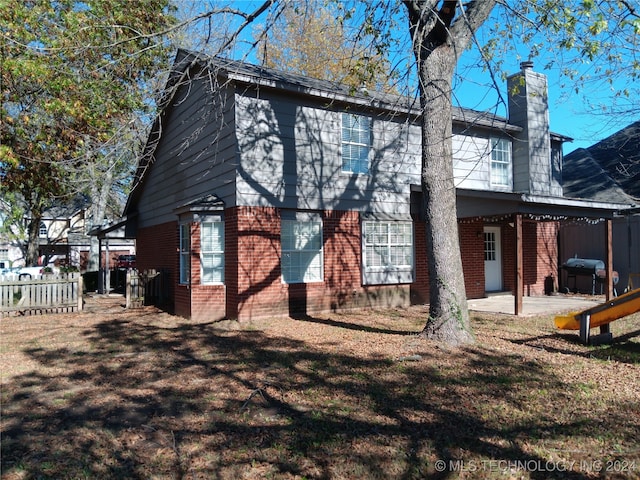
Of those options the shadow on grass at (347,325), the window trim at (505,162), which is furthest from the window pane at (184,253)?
the window trim at (505,162)

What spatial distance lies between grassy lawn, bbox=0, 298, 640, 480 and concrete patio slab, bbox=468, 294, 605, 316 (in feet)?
11.6

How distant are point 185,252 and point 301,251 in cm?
318

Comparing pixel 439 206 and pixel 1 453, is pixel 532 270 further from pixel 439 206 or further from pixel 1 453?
pixel 1 453

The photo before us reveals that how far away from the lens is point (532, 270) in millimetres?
16531

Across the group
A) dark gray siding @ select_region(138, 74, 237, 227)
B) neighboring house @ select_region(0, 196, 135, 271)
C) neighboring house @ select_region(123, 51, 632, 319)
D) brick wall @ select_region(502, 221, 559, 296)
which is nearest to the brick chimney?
brick wall @ select_region(502, 221, 559, 296)

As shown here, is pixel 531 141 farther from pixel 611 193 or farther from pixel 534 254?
pixel 534 254

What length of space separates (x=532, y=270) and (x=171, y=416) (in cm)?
1468

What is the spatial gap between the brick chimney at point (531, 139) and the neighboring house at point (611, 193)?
1.99 m

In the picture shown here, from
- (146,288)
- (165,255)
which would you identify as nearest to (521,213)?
(165,255)

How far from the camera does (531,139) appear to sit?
52.7ft

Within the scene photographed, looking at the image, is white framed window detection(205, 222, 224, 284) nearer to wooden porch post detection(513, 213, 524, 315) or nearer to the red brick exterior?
the red brick exterior

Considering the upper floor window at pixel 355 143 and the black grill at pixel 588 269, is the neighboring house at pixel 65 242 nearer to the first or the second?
the upper floor window at pixel 355 143

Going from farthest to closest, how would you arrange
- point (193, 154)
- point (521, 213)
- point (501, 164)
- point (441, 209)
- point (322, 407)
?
point (501, 164)
point (193, 154)
point (521, 213)
point (441, 209)
point (322, 407)

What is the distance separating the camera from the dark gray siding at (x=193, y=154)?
11.2m
